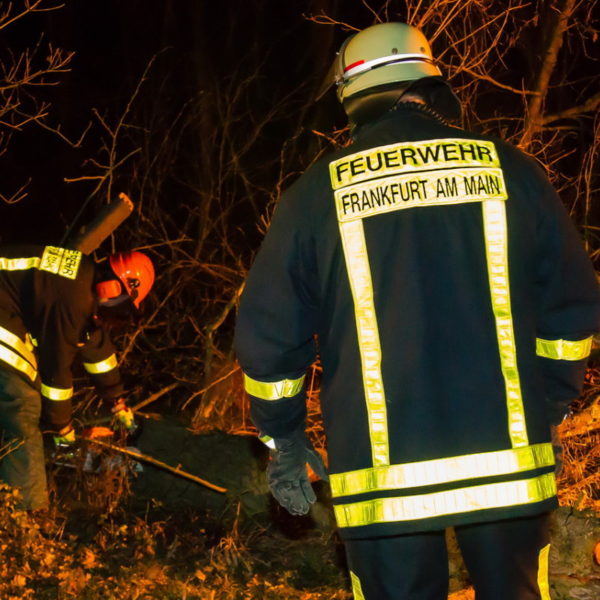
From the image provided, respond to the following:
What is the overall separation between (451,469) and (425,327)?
14.7 inches

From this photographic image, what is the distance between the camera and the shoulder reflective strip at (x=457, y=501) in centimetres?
236

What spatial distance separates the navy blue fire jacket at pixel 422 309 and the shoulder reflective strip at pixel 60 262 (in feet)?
9.92

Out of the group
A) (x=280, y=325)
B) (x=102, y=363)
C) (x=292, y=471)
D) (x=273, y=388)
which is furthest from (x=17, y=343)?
(x=280, y=325)

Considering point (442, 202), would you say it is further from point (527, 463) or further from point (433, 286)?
point (527, 463)

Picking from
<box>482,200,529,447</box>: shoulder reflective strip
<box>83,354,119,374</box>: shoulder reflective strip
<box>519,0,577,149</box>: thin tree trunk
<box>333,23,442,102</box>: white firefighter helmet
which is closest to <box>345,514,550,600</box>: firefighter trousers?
<box>482,200,529,447</box>: shoulder reflective strip

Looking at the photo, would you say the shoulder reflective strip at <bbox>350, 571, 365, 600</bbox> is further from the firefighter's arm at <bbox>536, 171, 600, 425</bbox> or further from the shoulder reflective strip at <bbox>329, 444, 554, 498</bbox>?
the firefighter's arm at <bbox>536, 171, 600, 425</bbox>

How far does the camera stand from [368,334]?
8.00ft

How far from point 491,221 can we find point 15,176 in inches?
516

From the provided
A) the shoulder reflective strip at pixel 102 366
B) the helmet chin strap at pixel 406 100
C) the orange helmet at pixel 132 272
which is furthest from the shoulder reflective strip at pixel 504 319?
the shoulder reflective strip at pixel 102 366

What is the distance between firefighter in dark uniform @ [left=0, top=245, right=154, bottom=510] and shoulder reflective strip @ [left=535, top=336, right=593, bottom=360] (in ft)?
11.0

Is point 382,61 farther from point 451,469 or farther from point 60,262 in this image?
point 60,262

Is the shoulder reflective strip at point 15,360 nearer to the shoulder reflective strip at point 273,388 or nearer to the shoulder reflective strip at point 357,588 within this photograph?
the shoulder reflective strip at point 273,388

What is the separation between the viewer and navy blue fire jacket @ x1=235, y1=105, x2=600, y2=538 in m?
2.39

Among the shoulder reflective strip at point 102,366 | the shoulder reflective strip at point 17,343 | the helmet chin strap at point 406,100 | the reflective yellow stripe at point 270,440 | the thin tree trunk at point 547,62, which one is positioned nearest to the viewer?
the helmet chin strap at point 406,100
